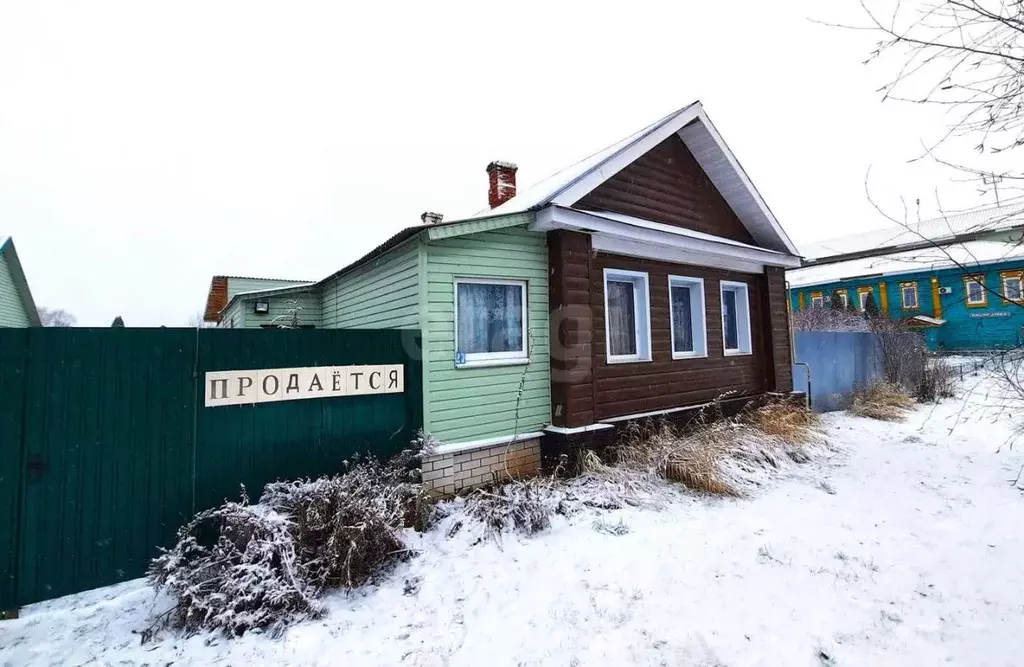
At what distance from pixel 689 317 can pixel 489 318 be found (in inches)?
184

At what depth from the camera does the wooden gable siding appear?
7805 mm

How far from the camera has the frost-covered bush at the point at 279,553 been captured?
10.9ft

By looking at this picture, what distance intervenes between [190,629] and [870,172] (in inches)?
217

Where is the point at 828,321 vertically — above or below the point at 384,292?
above

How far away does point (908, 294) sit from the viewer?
2458cm

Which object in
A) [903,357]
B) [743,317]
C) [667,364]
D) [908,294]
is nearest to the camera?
[667,364]

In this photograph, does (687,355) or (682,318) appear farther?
(682,318)

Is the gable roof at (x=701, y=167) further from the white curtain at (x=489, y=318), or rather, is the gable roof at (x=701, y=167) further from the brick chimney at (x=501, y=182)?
the white curtain at (x=489, y=318)

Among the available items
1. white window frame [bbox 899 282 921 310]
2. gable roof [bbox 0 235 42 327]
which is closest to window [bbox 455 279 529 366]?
gable roof [bbox 0 235 42 327]

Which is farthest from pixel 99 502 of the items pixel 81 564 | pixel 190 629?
pixel 190 629

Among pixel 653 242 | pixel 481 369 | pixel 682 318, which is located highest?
pixel 653 242

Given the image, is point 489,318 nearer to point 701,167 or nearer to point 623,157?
point 623,157

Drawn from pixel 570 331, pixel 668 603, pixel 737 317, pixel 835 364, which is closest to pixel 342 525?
pixel 668 603

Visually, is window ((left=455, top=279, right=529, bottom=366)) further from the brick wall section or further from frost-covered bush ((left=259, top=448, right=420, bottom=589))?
frost-covered bush ((left=259, top=448, right=420, bottom=589))
